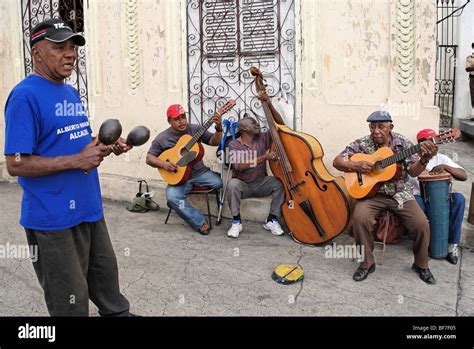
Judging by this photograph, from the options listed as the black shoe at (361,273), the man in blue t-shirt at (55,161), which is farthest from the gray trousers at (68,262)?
the black shoe at (361,273)

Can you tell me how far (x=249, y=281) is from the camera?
14.1ft

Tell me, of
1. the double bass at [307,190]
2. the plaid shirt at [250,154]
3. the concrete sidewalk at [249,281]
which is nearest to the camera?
the concrete sidewalk at [249,281]

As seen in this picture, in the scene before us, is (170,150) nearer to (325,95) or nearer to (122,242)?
(122,242)

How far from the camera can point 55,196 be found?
2.69 meters

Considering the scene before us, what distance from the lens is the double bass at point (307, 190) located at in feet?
16.1

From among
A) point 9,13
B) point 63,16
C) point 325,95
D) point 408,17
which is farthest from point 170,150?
point 9,13

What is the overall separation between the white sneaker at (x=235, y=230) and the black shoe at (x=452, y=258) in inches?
82.3

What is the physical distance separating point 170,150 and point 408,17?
290 cm

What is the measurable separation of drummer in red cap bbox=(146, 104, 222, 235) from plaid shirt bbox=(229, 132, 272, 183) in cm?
28

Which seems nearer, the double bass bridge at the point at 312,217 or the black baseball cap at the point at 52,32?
the black baseball cap at the point at 52,32

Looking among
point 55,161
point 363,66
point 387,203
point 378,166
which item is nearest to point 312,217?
point 387,203

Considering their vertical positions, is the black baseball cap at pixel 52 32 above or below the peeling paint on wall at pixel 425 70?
above

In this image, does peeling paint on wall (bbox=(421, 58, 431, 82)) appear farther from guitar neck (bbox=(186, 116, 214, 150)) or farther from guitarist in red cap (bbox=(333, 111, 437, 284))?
guitar neck (bbox=(186, 116, 214, 150))

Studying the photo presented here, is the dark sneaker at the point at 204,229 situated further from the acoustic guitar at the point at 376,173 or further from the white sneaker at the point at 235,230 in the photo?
the acoustic guitar at the point at 376,173
